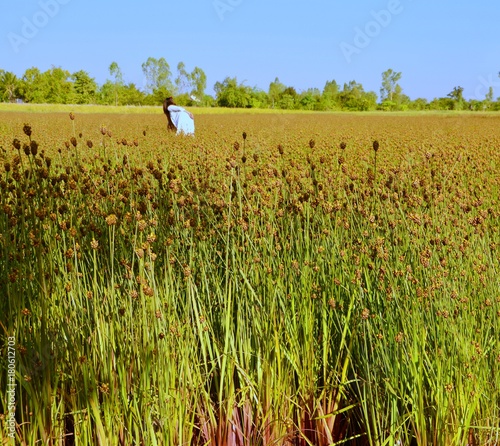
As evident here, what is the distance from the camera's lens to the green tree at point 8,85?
7788 cm

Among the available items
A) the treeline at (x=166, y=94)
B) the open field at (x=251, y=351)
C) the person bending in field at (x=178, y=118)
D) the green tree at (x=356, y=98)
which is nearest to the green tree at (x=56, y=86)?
the treeline at (x=166, y=94)

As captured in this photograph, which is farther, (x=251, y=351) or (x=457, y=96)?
(x=457, y=96)

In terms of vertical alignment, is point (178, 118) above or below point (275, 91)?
below

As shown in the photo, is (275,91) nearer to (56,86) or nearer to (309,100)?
(309,100)

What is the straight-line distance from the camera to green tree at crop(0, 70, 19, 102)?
77875 millimetres

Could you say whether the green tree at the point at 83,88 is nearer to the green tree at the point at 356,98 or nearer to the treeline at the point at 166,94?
the treeline at the point at 166,94

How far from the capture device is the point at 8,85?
78375 mm

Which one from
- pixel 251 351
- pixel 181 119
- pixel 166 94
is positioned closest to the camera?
pixel 251 351

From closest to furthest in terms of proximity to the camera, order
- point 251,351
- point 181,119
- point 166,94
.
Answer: point 251,351 → point 181,119 → point 166,94

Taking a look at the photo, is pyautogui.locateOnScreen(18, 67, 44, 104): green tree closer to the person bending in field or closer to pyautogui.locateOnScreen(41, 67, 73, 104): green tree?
pyautogui.locateOnScreen(41, 67, 73, 104): green tree

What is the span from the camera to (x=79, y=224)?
3.13 m

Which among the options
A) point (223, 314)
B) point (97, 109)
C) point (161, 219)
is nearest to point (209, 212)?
point (161, 219)

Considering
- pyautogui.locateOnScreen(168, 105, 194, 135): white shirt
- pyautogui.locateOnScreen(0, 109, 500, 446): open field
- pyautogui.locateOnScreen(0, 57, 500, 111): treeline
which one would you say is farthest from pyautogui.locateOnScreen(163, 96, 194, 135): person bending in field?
pyautogui.locateOnScreen(0, 57, 500, 111): treeline

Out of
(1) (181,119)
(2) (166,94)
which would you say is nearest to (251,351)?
(1) (181,119)
